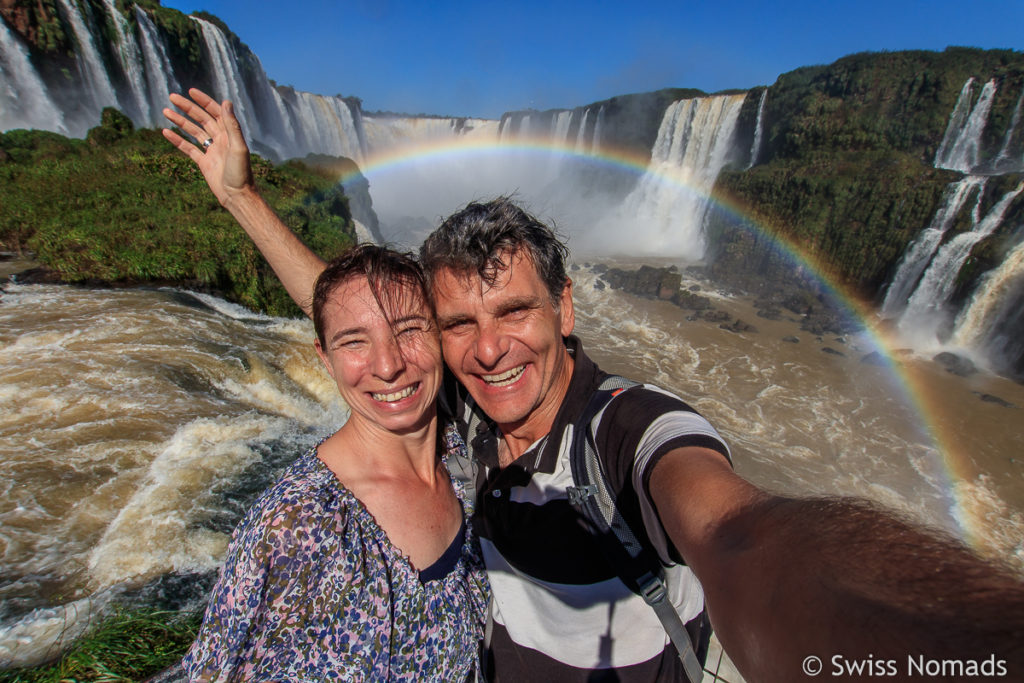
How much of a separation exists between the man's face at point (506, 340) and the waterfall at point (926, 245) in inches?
826

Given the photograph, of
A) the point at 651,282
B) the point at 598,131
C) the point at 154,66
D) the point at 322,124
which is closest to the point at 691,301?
the point at 651,282

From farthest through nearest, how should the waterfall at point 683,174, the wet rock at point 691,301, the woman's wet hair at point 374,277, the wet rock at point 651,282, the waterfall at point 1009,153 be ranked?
the waterfall at point 683,174, the wet rock at point 651,282, the wet rock at point 691,301, the waterfall at point 1009,153, the woman's wet hair at point 374,277

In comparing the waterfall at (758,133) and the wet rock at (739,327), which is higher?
the waterfall at (758,133)

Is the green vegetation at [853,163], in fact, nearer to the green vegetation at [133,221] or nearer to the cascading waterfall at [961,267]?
the cascading waterfall at [961,267]

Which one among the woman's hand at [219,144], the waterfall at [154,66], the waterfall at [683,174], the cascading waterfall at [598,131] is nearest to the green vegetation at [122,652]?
the woman's hand at [219,144]

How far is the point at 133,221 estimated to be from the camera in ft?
32.7

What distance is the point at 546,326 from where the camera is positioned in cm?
164

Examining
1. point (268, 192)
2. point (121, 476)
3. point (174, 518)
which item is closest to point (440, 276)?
point (174, 518)

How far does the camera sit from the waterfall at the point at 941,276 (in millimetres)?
15154

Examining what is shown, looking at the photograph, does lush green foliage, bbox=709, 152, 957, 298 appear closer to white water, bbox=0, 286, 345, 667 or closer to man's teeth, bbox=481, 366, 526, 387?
white water, bbox=0, 286, 345, 667

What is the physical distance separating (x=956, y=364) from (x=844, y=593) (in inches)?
729

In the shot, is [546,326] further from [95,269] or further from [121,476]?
[95,269]

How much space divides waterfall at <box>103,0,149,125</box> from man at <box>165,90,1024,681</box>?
2985 centimetres

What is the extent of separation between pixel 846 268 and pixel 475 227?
24.3 metres
